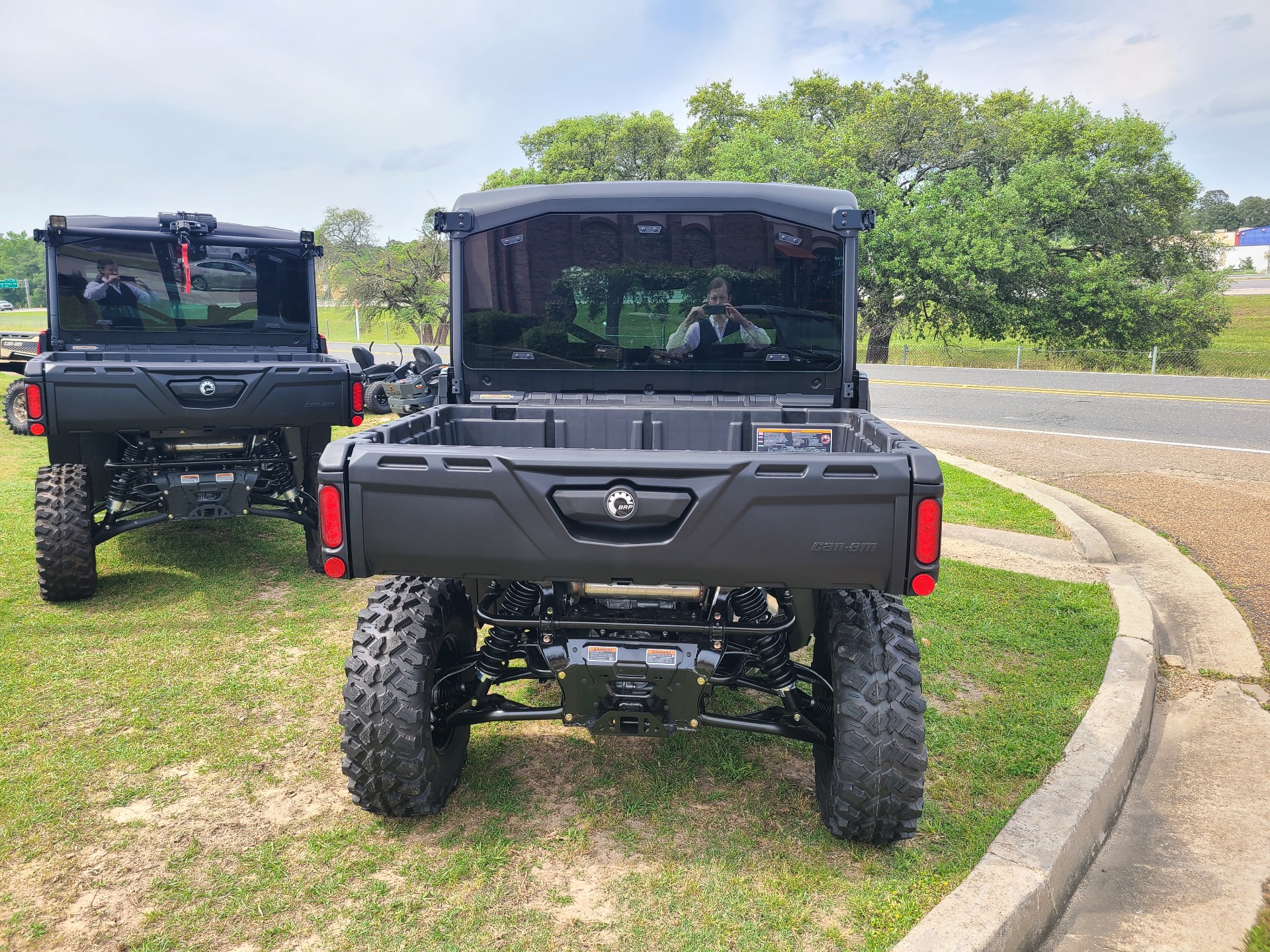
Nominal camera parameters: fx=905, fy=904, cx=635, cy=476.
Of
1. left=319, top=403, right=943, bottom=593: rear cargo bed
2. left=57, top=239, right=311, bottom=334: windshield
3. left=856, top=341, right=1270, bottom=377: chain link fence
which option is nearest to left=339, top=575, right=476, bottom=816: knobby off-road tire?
left=319, top=403, right=943, bottom=593: rear cargo bed

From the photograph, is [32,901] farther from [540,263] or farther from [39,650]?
[540,263]

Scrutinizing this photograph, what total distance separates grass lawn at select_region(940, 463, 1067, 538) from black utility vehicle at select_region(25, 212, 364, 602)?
4.83 m

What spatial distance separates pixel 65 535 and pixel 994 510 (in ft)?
23.9

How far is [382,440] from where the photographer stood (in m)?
3.17

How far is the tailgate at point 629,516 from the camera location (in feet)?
8.77

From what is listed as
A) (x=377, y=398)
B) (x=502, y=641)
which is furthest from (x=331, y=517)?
(x=377, y=398)

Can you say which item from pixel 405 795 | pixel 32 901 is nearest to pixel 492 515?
pixel 405 795

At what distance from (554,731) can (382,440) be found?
64.2 inches

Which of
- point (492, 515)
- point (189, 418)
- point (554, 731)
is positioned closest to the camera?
point (492, 515)

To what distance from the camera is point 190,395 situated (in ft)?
18.2

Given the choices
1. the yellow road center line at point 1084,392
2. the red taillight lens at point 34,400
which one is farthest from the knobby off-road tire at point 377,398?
the yellow road center line at point 1084,392

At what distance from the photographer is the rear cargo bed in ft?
8.76

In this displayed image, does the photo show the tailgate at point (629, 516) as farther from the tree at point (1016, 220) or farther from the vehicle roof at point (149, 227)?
the tree at point (1016, 220)

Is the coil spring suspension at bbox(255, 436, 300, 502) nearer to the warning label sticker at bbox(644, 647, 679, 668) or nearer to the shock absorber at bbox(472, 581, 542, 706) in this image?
the shock absorber at bbox(472, 581, 542, 706)
